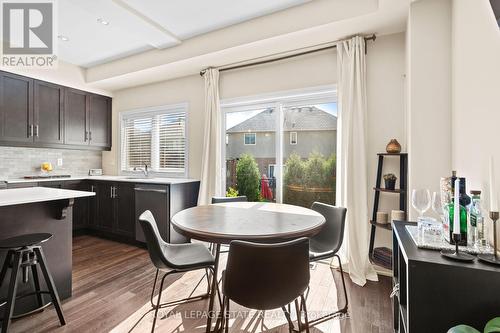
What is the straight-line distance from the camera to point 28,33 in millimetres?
3178

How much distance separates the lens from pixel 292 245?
1.20 m

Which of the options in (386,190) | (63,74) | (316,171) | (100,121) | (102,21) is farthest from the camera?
(100,121)

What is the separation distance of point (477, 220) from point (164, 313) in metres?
2.16

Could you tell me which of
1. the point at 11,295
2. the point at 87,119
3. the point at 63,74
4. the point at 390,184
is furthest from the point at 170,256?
the point at 63,74

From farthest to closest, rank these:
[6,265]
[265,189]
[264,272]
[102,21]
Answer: [265,189] < [102,21] < [6,265] < [264,272]

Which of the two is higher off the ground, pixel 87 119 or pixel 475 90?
pixel 87 119

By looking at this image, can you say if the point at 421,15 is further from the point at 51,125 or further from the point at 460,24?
the point at 51,125

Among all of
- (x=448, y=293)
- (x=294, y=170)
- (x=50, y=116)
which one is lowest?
(x=448, y=293)

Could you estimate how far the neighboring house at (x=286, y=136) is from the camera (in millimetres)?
3043

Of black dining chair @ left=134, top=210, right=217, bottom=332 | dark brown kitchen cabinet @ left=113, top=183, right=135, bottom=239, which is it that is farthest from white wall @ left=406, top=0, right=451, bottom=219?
dark brown kitchen cabinet @ left=113, top=183, right=135, bottom=239

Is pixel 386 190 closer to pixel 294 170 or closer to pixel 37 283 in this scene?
pixel 294 170

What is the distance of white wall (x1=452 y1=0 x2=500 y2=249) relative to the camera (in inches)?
50.2

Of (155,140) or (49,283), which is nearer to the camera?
(49,283)

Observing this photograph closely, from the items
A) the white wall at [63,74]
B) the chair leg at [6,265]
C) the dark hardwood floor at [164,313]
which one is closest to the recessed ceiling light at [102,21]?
the white wall at [63,74]
